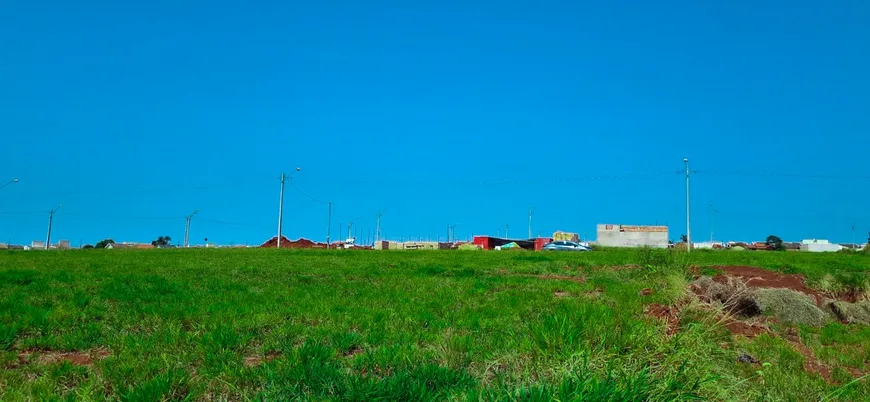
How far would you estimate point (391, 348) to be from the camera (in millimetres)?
6664

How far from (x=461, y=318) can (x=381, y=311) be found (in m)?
1.30

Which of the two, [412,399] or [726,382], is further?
[726,382]

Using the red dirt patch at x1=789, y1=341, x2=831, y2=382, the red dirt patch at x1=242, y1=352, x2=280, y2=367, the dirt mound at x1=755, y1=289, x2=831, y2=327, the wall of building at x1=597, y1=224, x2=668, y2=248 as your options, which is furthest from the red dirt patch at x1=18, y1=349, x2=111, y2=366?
the wall of building at x1=597, y1=224, x2=668, y2=248

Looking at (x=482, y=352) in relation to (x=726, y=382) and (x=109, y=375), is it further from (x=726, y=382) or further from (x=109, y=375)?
(x=109, y=375)

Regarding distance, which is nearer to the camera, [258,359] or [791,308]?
[258,359]

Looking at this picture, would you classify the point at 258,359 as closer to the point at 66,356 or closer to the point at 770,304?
the point at 66,356

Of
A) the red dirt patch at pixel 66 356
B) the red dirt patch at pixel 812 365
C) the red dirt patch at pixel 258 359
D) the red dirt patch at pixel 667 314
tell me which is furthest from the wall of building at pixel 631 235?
the red dirt patch at pixel 66 356

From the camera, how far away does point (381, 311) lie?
30.9 ft

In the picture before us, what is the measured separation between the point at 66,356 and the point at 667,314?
796cm

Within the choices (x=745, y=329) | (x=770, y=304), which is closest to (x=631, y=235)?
(x=770, y=304)

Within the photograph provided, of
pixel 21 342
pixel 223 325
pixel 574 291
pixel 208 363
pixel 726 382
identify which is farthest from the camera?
pixel 574 291

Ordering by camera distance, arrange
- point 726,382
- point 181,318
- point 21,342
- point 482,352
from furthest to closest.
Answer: point 181,318
point 21,342
point 482,352
point 726,382

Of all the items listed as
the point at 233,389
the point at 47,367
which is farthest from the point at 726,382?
the point at 47,367

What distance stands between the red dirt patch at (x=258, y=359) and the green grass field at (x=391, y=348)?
3 cm
